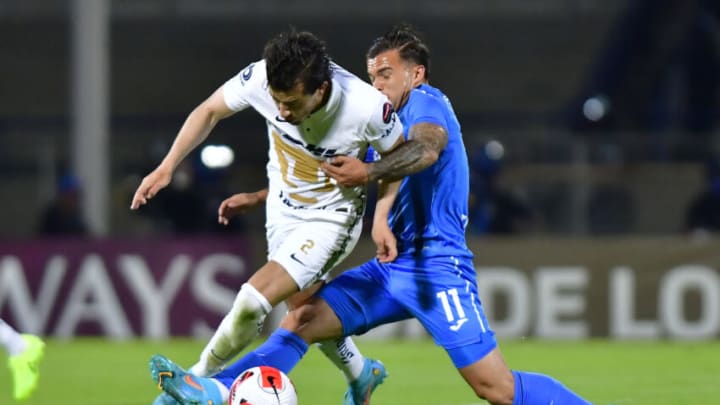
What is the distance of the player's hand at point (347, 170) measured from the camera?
6.01 metres

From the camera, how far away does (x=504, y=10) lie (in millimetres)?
26344

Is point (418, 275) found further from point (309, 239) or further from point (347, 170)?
point (347, 170)

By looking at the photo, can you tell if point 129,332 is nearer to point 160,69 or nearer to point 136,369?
point 136,369

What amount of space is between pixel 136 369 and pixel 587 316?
4633 millimetres

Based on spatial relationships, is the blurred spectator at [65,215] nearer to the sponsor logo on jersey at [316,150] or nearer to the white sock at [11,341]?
the white sock at [11,341]

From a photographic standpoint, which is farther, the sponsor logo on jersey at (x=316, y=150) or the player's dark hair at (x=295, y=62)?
the sponsor logo on jersey at (x=316, y=150)

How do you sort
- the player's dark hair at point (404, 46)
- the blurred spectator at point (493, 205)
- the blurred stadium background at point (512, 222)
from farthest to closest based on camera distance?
the blurred spectator at point (493, 205), the blurred stadium background at point (512, 222), the player's dark hair at point (404, 46)

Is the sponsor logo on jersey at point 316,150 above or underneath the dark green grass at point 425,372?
above

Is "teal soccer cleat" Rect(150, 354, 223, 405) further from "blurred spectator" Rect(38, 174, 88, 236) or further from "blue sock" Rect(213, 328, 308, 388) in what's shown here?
"blurred spectator" Rect(38, 174, 88, 236)

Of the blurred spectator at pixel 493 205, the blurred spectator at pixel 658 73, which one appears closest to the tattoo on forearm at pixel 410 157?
the blurred spectator at pixel 493 205

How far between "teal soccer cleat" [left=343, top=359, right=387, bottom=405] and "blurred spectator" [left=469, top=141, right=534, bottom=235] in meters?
7.32

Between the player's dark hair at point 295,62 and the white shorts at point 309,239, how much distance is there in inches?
28.2

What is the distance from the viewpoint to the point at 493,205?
1463cm

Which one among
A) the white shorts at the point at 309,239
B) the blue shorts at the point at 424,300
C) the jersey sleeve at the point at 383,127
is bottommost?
the blue shorts at the point at 424,300
